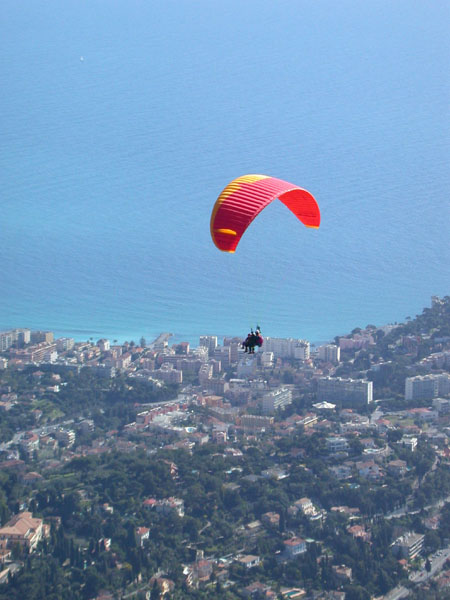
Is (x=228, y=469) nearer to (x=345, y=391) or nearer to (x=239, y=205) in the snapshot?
(x=345, y=391)

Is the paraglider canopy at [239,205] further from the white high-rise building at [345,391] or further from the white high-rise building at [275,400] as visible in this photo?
Result: the white high-rise building at [345,391]

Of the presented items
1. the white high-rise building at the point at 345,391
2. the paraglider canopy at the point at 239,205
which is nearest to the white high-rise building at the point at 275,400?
the white high-rise building at the point at 345,391

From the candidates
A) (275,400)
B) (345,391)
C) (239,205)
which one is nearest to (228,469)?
(275,400)

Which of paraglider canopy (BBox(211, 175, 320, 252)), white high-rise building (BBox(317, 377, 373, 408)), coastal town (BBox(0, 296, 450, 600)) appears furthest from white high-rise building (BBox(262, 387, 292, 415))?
paraglider canopy (BBox(211, 175, 320, 252))

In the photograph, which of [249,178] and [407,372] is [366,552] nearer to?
[249,178]

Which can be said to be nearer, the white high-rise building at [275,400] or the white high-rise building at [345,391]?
the white high-rise building at [275,400]

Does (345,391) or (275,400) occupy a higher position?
(345,391)

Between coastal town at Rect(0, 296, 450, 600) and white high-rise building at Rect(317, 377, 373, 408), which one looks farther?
white high-rise building at Rect(317, 377, 373, 408)

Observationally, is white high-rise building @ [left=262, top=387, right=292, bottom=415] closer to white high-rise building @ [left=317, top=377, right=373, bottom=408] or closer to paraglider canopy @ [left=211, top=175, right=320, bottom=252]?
white high-rise building @ [left=317, top=377, right=373, bottom=408]
